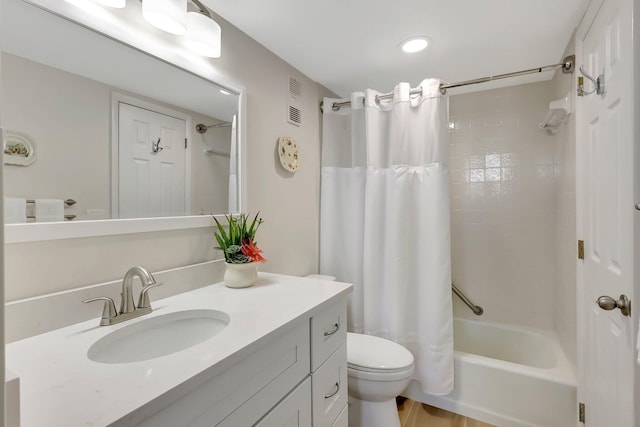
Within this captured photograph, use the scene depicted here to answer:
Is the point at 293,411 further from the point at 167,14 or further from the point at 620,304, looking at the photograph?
the point at 167,14

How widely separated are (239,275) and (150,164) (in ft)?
1.80

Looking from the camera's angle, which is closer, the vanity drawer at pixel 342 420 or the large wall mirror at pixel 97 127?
the large wall mirror at pixel 97 127

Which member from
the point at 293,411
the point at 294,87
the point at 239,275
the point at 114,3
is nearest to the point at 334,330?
the point at 293,411

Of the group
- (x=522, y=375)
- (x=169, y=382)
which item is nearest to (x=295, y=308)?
(x=169, y=382)

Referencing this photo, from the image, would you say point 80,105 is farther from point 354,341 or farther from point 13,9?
point 354,341

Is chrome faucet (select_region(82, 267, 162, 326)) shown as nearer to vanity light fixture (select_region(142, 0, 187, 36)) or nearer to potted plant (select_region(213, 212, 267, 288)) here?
potted plant (select_region(213, 212, 267, 288))

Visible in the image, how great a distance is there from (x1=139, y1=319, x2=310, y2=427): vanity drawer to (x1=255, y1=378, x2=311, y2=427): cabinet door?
20 mm

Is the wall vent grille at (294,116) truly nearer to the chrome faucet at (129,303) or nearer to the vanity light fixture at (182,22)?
the vanity light fixture at (182,22)

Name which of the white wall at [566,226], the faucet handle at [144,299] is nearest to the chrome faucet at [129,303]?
the faucet handle at [144,299]

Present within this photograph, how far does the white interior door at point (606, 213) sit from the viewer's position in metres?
0.93

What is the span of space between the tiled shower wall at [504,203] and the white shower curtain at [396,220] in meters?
0.70

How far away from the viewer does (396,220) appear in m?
1.90

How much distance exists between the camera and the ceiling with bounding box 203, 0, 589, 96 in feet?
4.42

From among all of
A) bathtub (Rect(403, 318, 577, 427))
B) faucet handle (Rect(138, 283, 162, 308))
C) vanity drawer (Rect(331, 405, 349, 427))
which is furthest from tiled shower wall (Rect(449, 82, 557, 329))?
faucet handle (Rect(138, 283, 162, 308))
